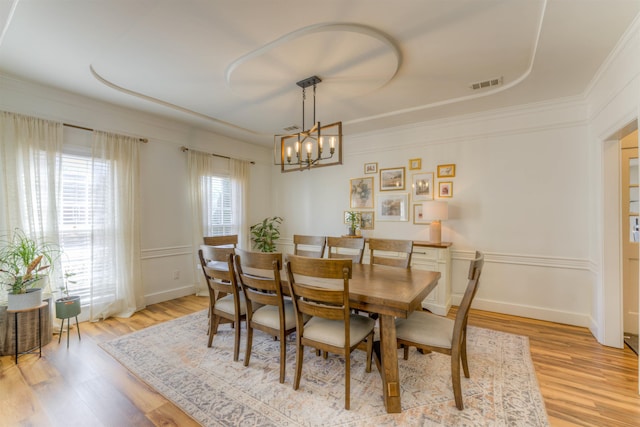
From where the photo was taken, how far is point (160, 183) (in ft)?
13.5

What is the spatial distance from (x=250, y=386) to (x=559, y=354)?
2800mm

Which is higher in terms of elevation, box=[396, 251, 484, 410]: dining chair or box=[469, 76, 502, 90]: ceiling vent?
box=[469, 76, 502, 90]: ceiling vent

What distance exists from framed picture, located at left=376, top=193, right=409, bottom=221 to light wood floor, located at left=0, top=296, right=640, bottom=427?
81.9 inches

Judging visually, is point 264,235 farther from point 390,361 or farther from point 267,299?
point 390,361

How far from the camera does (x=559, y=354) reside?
256 centimetres

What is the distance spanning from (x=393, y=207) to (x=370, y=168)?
0.78 meters

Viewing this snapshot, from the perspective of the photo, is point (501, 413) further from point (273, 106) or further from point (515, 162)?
point (273, 106)

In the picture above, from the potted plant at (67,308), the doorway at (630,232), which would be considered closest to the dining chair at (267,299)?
the potted plant at (67,308)

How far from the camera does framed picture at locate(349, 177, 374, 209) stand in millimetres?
4668

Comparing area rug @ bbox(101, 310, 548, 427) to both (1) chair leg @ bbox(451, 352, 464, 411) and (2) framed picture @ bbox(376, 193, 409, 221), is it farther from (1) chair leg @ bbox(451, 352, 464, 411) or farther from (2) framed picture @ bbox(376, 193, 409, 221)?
(2) framed picture @ bbox(376, 193, 409, 221)

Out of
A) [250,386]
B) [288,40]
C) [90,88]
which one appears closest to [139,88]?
[90,88]

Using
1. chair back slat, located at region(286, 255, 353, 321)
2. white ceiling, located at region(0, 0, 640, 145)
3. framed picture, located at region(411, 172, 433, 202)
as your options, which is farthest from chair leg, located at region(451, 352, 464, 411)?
framed picture, located at region(411, 172, 433, 202)

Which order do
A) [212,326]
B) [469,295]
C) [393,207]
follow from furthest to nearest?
[393,207], [212,326], [469,295]

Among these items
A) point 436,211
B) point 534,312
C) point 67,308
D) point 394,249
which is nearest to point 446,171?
point 436,211
